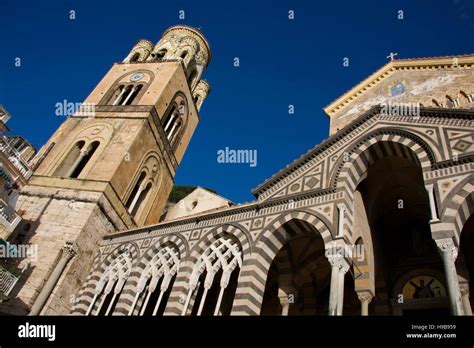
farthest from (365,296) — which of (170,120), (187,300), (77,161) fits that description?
(170,120)

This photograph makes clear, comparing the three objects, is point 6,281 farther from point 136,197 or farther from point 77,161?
point 136,197

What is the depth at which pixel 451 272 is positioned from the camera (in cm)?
769

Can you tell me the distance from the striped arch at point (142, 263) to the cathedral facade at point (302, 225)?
0.06 metres

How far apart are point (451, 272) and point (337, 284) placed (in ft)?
8.40

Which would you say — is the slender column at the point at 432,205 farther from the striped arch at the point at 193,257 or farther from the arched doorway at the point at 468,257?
the striped arch at the point at 193,257

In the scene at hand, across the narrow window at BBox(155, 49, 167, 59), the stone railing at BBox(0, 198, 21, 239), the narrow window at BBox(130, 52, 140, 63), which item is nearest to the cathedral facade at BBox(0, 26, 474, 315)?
the stone railing at BBox(0, 198, 21, 239)

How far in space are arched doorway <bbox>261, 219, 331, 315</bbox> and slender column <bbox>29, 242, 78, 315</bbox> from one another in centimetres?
810

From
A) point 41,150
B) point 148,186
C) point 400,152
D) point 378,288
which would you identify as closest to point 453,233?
point 400,152

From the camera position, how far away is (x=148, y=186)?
22312mm

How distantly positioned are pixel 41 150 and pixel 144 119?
18.9 feet

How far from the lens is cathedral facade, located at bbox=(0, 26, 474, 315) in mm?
10305

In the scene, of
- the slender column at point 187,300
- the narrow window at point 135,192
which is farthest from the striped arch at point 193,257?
the narrow window at point 135,192

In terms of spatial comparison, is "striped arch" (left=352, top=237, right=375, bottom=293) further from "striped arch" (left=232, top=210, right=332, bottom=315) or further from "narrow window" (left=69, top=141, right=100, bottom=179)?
"narrow window" (left=69, top=141, right=100, bottom=179)

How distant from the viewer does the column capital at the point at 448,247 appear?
26.6 feet
